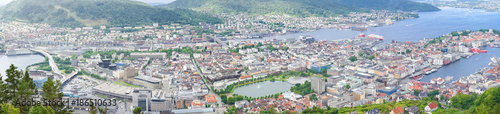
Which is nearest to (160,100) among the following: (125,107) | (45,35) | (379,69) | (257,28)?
(125,107)

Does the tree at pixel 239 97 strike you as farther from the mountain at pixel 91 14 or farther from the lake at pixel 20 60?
the mountain at pixel 91 14

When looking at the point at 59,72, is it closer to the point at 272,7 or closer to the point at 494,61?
the point at 494,61

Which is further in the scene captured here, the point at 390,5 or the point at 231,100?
the point at 390,5

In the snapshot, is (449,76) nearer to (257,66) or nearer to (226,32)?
(257,66)

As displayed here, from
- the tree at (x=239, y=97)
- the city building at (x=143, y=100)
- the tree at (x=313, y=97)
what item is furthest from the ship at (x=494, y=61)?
the city building at (x=143, y=100)

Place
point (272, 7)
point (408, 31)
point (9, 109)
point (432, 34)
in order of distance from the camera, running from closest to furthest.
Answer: point (9, 109), point (432, 34), point (408, 31), point (272, 7)

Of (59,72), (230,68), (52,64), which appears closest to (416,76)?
(230,68)

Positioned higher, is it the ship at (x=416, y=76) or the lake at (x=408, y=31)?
the lake at (x=408, y=31)
